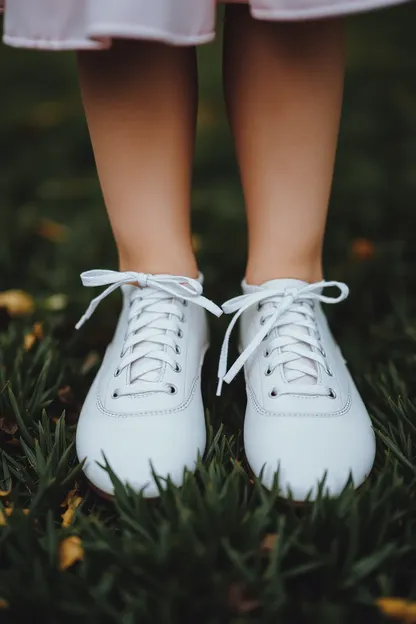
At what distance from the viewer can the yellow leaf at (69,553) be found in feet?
2.48

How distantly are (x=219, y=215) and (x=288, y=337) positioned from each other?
951 millimetres

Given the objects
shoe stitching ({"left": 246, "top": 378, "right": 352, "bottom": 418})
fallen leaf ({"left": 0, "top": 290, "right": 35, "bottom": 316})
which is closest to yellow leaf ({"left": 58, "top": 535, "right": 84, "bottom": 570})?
shoe stitching ({"left": 246, "top": 378, "right": 352, "bottom": 418})

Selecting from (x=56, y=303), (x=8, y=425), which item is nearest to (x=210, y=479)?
(x=8, y=425)

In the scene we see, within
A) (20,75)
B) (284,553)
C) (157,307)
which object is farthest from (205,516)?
(20,75)

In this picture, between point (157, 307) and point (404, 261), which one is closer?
point (157, 307)

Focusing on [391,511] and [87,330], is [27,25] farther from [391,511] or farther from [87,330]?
[391,511]

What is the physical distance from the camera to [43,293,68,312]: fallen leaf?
1.39 metres

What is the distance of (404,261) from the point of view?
1552 millimetres

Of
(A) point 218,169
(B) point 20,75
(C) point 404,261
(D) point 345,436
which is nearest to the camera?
(D) point 345,436

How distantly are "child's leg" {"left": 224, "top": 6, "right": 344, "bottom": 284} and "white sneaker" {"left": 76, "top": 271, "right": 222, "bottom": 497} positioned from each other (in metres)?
0.13

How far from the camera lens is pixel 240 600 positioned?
692 millimetres

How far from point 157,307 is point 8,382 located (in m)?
0.26

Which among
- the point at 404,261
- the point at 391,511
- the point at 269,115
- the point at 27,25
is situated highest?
the point at 27,25

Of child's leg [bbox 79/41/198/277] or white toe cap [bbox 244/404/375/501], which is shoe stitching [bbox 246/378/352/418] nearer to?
white toe cap [bbox 244/404/375/501]
